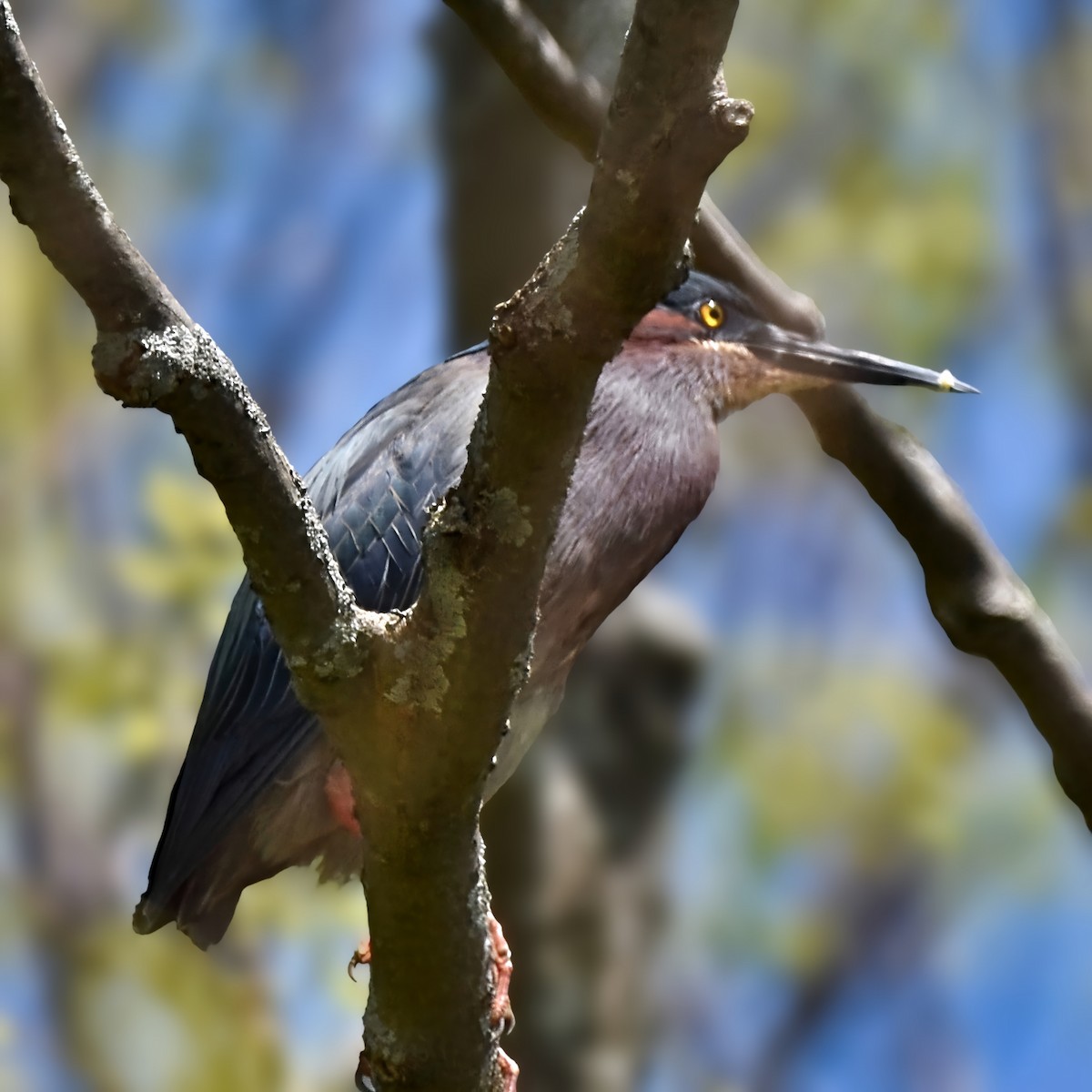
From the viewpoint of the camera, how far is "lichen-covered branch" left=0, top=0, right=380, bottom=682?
0.64 metres

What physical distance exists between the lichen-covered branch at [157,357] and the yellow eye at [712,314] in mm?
786

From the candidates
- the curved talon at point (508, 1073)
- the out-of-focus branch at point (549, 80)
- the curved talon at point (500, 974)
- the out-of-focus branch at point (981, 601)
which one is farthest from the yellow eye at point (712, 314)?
the curved talon at point (508, 1073)

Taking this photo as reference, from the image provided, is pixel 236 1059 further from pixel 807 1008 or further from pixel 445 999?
pixel 445 999

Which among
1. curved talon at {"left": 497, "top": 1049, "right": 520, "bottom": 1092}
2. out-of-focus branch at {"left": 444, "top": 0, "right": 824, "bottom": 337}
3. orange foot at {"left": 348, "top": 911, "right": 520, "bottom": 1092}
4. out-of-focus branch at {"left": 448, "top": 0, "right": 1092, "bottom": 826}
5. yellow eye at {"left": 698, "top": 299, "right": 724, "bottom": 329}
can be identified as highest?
out-of-focus branch at {"left": 444, "top": 0, "right": 824, "bottom": 337}

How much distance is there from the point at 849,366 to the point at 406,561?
49cm

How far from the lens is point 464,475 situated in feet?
2.27

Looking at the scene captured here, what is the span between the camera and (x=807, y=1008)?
2916 mm

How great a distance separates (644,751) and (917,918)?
1216 mm

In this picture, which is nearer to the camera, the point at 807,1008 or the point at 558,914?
the point at 558,914

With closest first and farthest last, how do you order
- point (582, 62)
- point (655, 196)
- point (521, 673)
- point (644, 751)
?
point (655, 196)
point (521, 673)
point (582, 62)
point (644, 751)

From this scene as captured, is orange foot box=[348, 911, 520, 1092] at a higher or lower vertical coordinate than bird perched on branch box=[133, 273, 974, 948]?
lower

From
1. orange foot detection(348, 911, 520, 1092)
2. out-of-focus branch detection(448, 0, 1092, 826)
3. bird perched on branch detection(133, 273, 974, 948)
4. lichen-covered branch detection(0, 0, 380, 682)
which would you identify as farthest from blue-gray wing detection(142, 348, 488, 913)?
lichen-covered branch detection(0, 0, 380, 682)

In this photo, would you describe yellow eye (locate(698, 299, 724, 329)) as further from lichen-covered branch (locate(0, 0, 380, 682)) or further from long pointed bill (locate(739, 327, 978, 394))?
lichen-covered branch (locate(0, 0, 380, 682))

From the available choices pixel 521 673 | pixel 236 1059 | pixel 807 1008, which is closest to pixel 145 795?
pixel 236 1059
